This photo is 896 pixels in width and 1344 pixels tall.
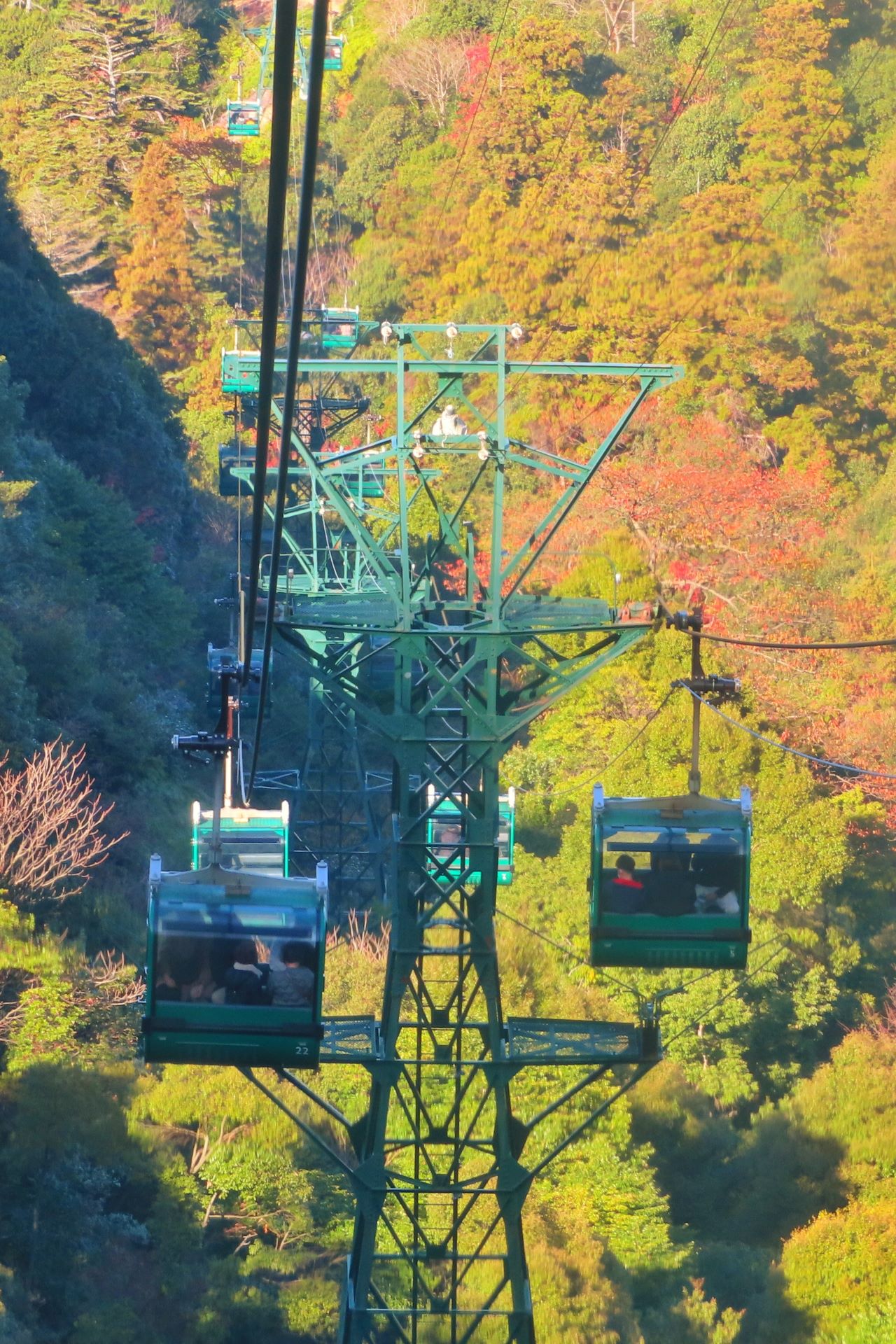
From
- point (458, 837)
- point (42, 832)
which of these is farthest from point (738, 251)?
point (458, 837)

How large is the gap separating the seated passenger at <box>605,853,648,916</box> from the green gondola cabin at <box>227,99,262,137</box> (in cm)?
2662

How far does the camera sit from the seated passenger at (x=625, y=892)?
11.6m

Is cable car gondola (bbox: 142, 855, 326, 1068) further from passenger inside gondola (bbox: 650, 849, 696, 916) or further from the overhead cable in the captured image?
the overhead cable

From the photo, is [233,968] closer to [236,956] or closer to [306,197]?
[236,956]

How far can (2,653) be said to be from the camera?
25312 millimetres

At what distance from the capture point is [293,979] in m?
10.7

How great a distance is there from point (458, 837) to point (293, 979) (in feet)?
27.4

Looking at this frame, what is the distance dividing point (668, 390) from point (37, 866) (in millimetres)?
22365

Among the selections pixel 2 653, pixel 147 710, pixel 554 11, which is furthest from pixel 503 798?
pixel 554 11

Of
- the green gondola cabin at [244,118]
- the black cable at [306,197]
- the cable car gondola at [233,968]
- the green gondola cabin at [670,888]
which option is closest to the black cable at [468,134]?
the green gondola cabin at [244,118]

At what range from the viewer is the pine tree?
50.4m

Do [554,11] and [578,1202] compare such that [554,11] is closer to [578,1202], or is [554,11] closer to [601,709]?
[601,709]

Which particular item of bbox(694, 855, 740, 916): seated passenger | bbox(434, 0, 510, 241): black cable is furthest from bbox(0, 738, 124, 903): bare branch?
bbox(434, 0, 510, 241): black cable

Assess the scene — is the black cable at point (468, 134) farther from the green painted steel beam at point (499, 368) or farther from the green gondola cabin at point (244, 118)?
the green painted steel beam at point (499, 368)
